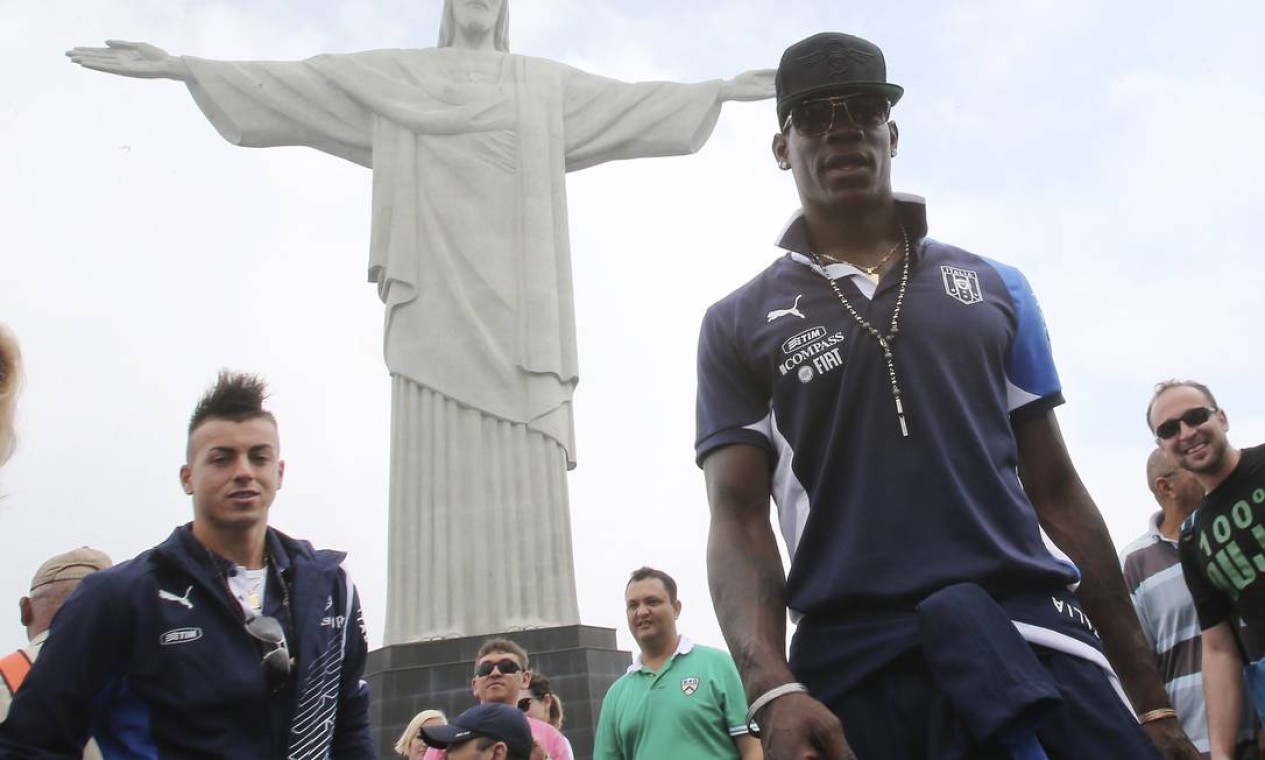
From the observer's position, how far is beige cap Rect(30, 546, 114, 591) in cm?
372

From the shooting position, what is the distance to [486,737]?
13.1ft

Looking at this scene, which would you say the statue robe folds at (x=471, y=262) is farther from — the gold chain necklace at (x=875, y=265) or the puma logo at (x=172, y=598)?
the gold chain necklace at (x=875, y=265)

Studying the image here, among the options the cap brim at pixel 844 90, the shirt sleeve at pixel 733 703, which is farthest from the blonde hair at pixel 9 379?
the shirt sleeve at pixel 733 703

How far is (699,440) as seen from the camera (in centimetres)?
198

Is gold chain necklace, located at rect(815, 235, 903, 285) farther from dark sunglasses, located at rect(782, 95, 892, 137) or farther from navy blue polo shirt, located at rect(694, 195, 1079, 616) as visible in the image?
dark sunglasses, located at rect(782, 95, 892, 137)

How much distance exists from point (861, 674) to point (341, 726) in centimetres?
158

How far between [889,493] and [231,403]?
66.4 inches

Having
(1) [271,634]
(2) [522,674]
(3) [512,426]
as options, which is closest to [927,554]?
(1) [271,634]

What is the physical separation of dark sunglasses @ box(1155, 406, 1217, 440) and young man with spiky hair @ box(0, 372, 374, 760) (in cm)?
239

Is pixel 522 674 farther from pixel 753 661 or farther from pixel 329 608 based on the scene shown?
pixel 753 661

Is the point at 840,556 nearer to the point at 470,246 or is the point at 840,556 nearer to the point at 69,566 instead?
the point at 69,566

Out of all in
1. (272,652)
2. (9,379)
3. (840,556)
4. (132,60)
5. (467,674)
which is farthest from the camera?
(132,60)

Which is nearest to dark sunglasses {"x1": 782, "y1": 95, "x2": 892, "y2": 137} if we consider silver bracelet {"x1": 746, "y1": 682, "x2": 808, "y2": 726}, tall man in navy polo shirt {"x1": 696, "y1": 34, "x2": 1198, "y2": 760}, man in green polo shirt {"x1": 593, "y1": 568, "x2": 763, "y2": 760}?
tall man in navy polo shirt {"x1": 696, "y1": 34, "x2": 1198, "y2": 760}

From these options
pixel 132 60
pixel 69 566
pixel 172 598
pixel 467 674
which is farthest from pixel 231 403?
pixel 132 60
